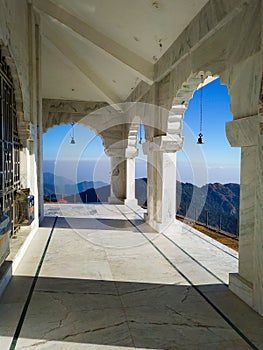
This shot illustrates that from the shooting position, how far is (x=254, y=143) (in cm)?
292

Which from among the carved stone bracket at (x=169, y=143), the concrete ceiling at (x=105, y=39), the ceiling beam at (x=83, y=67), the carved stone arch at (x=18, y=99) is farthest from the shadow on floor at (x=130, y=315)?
the ceiling beam at (x=83, y=67)

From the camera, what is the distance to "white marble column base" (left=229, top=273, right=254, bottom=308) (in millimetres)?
2982

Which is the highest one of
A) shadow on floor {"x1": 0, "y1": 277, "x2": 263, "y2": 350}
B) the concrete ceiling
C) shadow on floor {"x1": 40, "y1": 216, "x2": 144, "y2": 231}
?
the concrete ceiling

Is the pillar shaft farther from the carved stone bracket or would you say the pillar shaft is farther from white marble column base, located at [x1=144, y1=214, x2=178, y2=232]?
the carved stone bracket

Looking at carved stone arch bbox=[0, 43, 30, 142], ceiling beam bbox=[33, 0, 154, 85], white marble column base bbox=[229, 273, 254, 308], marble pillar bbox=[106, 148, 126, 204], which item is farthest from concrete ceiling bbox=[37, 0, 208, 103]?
white marble column base bbox=[229, 273, 254, 308]

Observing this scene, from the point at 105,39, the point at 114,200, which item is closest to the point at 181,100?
the point at 105,39

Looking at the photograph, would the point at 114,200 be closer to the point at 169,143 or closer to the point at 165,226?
the point at 165,226

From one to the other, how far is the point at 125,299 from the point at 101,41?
4.77 m

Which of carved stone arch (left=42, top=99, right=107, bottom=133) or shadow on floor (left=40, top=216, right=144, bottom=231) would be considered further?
carved stone arch (left=42, top=99, right=107, bottom=133)

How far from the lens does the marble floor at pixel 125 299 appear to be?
94.7 inches

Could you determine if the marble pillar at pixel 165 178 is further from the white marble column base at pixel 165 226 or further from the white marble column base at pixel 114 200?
the white marble column base at pixel 114 200

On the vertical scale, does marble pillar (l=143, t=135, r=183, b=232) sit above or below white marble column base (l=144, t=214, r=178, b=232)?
above

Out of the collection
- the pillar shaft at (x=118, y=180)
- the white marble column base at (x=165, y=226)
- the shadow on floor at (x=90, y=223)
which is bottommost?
the shadow on floor at (x=90, y=223)

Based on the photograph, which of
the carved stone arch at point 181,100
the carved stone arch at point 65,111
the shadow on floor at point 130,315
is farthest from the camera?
the carved stone arch at point 65,111
